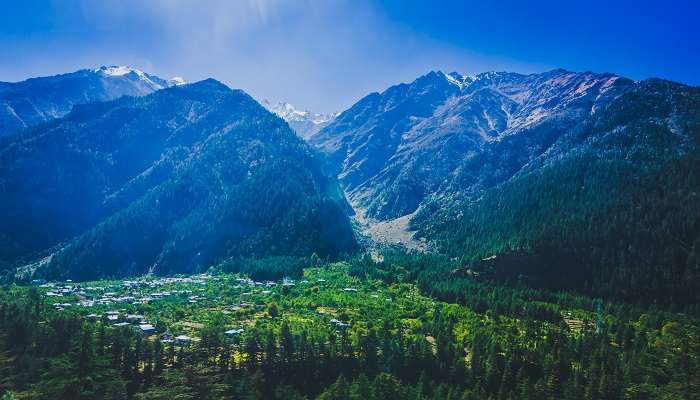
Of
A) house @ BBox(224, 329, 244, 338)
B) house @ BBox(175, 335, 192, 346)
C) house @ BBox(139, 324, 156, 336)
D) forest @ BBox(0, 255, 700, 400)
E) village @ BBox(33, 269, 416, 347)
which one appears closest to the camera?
forest @ BBox(0, 255, 700, 400)

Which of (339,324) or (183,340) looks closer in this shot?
(183,340)

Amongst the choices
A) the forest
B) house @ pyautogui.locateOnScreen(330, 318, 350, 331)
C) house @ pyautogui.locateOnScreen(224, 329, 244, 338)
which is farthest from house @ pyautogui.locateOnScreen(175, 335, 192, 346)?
house @ pyautogui.locateOnScreen(330, 318, 350, 331)

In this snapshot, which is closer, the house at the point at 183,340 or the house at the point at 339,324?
the house at the point at 183,340

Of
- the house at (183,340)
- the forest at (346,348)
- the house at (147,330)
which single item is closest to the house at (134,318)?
the forest at (346,348)

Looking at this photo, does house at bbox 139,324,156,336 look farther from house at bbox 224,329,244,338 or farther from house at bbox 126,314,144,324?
house at bbox 224,329,244,338

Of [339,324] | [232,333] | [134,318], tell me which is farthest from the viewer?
[134,318]

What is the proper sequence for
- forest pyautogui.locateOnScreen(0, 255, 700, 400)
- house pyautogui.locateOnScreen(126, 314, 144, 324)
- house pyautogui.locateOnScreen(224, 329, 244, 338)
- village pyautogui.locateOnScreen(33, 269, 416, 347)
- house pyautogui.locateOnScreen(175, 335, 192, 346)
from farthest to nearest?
1. house pyautogui.locateOnScreen(126, 314, 144, 324)
2. village pyautogui.locateOnScreen(33, 269, 416, 347)
3. house pyautogui.locateOnScreen(224, 329, 244, 338)
4. house pyautogui.locateOnScreen(175, 335, 192, 346)
5. forest pyautogui.locateOnScreen(0, 255, 700, 400)

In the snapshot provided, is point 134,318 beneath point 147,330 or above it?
above

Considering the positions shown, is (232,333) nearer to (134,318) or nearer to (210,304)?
(134,318)

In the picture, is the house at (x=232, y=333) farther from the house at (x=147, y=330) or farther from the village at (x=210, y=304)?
the house at (x=147, y=330)

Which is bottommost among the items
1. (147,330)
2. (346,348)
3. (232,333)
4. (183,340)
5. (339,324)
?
(183,340)

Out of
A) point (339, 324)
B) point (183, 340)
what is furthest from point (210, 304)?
point (339, 324)

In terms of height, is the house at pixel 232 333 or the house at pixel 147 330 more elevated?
the house at pixel 232 333
